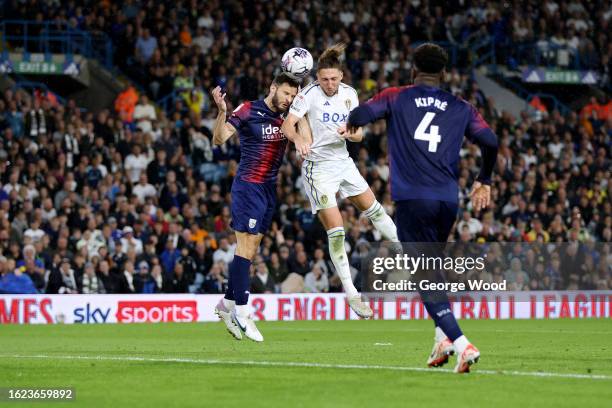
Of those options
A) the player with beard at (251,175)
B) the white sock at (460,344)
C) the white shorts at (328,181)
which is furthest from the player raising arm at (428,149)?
the white shorts at (328,181)

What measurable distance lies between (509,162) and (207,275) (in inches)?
428

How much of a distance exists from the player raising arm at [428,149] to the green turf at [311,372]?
1.14 metres

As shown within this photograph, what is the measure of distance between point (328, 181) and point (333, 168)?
0.64ft

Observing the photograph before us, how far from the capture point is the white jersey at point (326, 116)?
14984 mm

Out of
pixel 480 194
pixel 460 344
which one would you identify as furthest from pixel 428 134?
pixel 460 344

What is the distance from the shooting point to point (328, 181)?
50.2 feet

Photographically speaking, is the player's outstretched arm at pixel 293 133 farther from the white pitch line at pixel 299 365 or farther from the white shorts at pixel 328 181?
the white pitch line at pixel 299 365

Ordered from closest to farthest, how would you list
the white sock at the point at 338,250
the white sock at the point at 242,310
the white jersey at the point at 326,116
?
1. the white sock at the point at 242,310
2. the white jersey at the point at 326,116
3. the white sock at the point at 338,250

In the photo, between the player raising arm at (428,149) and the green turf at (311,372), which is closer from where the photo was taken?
the green turf at (311,372)

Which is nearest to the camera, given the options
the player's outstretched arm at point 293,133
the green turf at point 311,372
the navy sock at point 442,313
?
the green turf at point 311,372

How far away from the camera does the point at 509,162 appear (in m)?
33.8

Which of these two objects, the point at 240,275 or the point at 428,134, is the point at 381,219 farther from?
the point at 428,134

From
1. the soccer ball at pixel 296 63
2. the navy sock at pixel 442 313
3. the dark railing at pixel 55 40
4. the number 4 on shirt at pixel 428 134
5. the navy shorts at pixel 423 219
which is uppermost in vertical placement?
the dark railing at pixel 55 40

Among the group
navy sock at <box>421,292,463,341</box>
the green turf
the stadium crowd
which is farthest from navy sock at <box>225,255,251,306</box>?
the stadium crowd
